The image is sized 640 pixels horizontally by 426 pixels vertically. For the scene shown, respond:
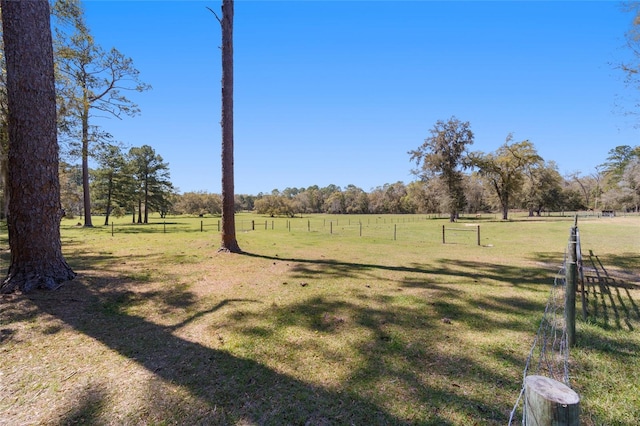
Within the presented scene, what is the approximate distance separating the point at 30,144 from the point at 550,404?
820 centimetres

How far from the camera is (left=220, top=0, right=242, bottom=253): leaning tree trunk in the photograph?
10.3 metres

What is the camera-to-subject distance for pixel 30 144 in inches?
218

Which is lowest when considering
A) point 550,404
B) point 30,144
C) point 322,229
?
point 322,229

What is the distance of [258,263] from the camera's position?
9.47 meters

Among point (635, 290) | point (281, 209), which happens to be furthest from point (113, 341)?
point (281, 209)

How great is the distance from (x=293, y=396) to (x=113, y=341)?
2895 millimetres

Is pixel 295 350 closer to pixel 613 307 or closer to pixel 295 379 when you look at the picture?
pixel 295 379

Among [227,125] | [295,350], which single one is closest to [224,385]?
[295,350]

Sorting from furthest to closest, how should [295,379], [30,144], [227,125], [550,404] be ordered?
[227,125] < [30,144] < [295,379] < [550,404]

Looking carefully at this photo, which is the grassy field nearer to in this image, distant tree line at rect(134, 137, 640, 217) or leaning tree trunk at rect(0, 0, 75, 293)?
leaning tree trunk at rect(0, 0, 75, 293)

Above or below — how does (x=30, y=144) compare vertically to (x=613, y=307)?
above

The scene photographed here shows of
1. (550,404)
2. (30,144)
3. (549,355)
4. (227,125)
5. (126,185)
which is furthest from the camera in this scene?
(126,185)

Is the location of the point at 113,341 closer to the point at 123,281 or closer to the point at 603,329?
the point at 123,281

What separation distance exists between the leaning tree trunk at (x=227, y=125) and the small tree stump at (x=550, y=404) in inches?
414
